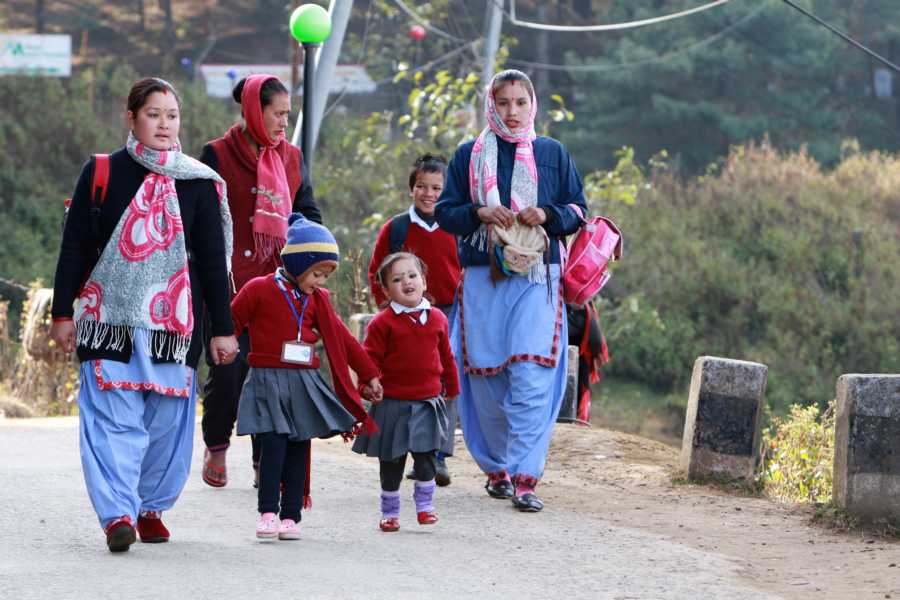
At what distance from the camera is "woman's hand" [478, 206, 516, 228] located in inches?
328

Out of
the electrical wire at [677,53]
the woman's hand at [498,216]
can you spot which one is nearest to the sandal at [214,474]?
the woman's hand at [498,216]

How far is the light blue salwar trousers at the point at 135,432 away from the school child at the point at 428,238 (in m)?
2.44

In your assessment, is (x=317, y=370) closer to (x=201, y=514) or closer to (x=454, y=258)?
(x=201, y=514)

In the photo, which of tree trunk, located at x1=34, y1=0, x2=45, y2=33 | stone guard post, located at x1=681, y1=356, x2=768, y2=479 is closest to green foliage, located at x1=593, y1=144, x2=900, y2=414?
stone guard post, located at x1=681, y1=356, x2=768, y2=479

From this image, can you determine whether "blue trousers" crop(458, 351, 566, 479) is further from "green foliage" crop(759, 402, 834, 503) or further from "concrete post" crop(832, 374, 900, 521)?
"green foliage" crop(759, 402, 834, 503)

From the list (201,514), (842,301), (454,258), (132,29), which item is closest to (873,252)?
(842,301)

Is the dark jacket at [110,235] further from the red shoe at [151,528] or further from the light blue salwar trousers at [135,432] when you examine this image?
the red shoe at [151,528]

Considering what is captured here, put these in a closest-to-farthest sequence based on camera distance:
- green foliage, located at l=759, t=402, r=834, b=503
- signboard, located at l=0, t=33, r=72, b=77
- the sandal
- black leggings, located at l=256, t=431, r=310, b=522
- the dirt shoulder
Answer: the dirt shoulder
black leggings, located at l=256, t=431, r=310, b=522
the sandal
green foliage, located at l=759, t=402, r=834, b=503
signboard, located at l=0, t=33, r=72, b=77

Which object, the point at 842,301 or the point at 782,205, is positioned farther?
the point at 782,205

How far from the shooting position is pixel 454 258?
30.8 ft

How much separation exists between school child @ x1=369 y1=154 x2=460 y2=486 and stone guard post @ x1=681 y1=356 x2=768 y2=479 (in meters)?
1.40

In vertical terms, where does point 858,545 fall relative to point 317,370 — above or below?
below

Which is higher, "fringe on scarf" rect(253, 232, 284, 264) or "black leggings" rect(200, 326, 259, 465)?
"fringe on scarf" rect(253, 232, 284, 264)

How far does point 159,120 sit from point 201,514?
77.4 inches
